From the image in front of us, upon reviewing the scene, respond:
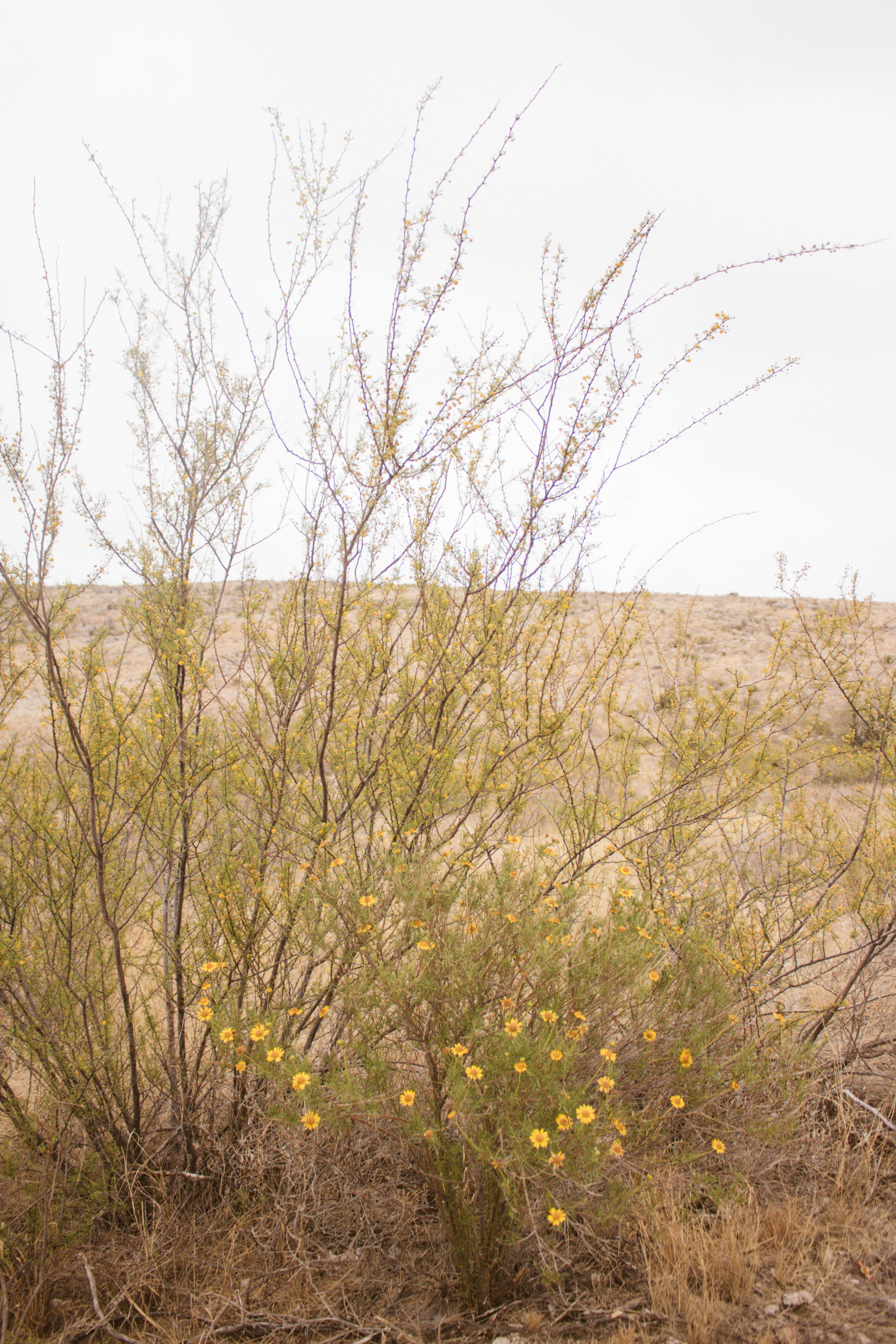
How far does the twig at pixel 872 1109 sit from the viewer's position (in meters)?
2.72

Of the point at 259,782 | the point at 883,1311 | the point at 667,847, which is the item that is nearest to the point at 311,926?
the point at 259,782

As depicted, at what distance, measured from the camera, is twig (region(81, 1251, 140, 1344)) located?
217 cm

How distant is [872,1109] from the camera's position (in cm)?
281

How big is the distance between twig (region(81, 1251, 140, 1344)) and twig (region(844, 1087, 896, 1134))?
267 cm

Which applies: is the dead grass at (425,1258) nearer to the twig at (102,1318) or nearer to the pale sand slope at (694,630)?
the twig at (102,1318)

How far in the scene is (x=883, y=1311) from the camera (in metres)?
1.89

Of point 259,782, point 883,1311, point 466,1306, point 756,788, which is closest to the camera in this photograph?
point 883,1311

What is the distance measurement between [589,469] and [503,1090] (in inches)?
85.8

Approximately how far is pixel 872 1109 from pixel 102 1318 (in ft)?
9.28

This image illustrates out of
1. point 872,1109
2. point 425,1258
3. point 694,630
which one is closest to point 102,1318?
point 425,1258

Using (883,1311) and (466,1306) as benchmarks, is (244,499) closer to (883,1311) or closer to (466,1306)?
(466,1306)

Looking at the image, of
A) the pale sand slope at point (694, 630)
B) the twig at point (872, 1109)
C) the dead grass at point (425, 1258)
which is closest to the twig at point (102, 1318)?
the dead grass at point (425, 1258)

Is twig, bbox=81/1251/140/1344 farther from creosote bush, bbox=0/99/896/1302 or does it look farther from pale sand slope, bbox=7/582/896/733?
pale sand slope, bbox=7/582/896/733

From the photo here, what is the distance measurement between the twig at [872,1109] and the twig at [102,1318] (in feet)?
8.75
